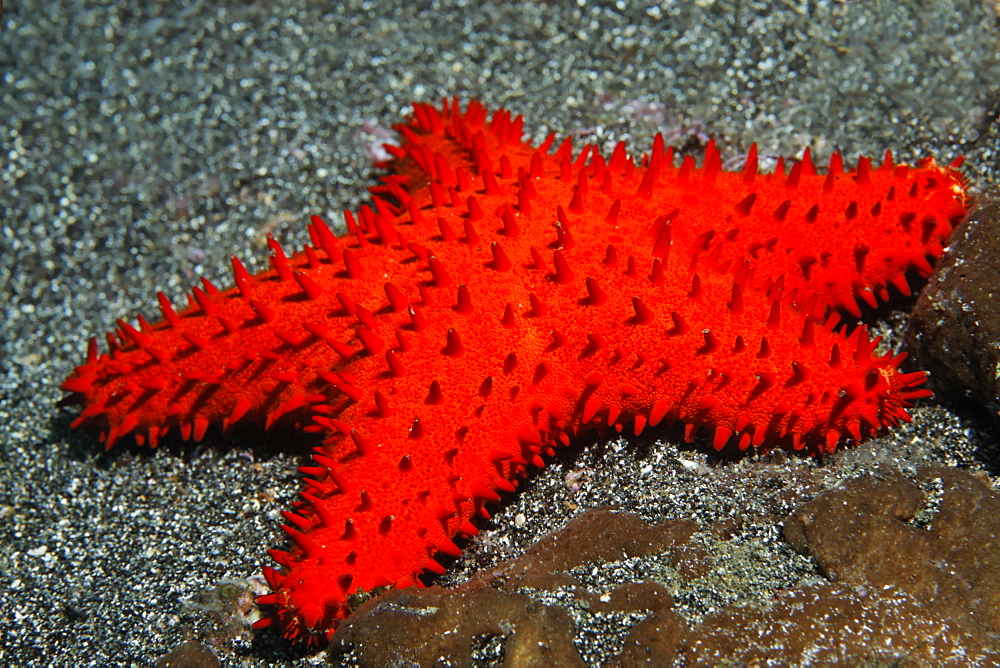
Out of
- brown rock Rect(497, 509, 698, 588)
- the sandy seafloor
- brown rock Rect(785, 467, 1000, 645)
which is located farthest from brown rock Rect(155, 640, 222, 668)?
brown rock Rect(785, 467, 1000, 645)

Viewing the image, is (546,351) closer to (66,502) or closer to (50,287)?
(66,502)

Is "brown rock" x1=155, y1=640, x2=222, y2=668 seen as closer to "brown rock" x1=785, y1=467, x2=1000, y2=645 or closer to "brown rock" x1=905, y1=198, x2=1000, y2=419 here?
"brown rock" x1=785, y1=467, x2=1000, y2=645

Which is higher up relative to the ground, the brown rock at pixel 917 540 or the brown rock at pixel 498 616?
the brown rock at pixel 498 616

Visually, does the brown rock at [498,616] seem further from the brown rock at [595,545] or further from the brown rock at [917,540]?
the brown rock at [917,540]

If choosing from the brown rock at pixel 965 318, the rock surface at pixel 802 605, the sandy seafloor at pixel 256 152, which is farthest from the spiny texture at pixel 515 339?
the sandy seafloor at pixel 256 152

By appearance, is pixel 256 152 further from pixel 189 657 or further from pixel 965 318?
pixel 965 318

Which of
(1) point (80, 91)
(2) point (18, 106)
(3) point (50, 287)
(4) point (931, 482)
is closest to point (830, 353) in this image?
(4) point (931, 482)
